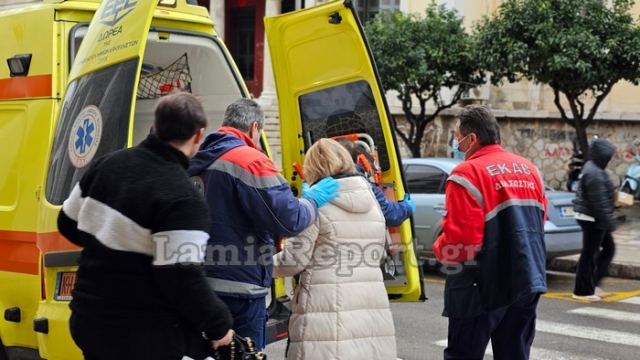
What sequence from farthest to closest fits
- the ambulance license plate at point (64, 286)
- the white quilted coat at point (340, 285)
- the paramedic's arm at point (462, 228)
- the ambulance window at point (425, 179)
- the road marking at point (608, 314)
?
the ambulance window at point (425, 179), the road marking at point (608, 314), the ambulance license plate at point (64, 286), the paramedic's arm at point (462, 228), the white quilted coat at point (340, 285)

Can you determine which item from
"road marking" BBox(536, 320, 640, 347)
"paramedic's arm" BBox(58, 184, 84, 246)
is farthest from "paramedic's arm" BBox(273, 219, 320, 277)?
"road marking" BBox(536, 320, 640, 347)

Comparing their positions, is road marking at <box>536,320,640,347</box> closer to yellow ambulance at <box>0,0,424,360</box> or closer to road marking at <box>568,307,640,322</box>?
road marking at <box>568,307,640,322</box>

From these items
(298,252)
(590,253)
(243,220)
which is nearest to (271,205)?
(243,220)

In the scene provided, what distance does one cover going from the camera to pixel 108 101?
428 centimetres

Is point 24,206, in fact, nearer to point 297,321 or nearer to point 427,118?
point 297,321

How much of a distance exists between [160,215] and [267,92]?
73.0 ft

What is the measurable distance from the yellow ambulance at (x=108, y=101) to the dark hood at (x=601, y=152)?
13.8 ft

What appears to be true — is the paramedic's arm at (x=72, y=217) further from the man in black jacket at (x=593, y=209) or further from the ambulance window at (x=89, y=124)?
the man in black jacket at (x=593, y=209)

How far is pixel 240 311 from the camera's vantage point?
389 centimetres

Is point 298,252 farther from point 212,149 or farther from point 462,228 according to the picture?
point 462,228

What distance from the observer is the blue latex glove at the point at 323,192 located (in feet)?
13.8

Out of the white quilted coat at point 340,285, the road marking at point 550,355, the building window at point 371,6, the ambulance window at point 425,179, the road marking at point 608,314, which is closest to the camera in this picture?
the white quilted coat at point 340,285

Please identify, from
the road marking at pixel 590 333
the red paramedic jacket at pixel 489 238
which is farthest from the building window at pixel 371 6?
the red paramedic jacket at pixel 489 238

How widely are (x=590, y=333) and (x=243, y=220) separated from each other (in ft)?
16.3
